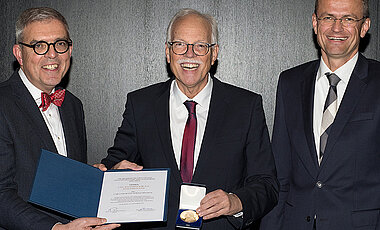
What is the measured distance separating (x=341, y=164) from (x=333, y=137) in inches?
6.5

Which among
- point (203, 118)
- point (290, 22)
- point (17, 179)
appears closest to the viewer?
point (17, 179)

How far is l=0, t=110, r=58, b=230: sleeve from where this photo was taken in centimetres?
250

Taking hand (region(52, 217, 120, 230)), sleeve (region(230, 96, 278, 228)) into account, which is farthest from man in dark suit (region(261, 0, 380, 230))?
hand (region(52, 217, 120, 230))

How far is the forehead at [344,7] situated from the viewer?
2889mm

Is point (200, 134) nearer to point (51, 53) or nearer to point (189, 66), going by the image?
point (189, 66)

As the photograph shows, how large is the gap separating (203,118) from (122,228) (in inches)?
38.1

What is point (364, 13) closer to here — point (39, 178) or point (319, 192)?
point (319, 192)

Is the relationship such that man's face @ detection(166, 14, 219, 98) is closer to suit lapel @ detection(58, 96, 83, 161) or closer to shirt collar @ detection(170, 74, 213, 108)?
shirt collar @ detection(170, 74, 213, 108)

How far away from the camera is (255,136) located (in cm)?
296

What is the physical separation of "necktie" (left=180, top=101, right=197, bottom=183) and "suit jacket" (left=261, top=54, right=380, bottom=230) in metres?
0.62

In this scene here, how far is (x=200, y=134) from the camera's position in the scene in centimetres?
298

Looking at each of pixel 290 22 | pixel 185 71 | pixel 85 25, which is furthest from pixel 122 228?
pixel 290 22

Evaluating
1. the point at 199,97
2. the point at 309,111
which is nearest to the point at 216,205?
the point at 199,97

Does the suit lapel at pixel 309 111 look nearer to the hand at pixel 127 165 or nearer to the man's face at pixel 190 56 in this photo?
the man's face at pixel 190 56
